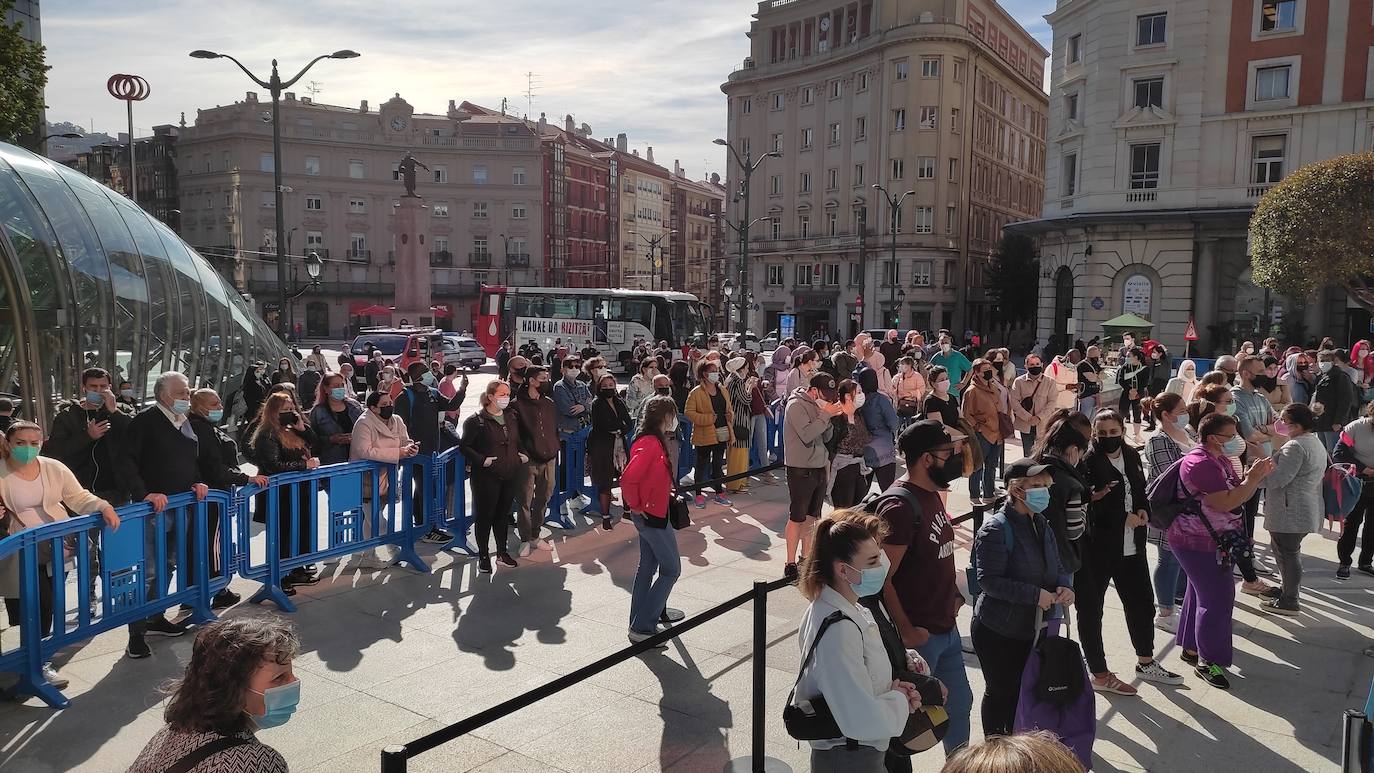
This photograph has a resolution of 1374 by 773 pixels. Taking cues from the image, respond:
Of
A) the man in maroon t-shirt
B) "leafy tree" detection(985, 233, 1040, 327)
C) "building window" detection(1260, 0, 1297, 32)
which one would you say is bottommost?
the man in maroon t-shirt

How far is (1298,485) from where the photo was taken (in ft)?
24.0

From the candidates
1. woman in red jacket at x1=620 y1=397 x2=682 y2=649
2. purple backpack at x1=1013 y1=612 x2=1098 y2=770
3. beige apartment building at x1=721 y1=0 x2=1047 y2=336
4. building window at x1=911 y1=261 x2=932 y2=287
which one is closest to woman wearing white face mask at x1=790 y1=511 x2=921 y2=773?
purple backpack at x1=1013 y1=612 x2=1098 y2=770

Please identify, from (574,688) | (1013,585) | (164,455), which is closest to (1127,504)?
(1013,585)

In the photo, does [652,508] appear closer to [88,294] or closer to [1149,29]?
[88,294]

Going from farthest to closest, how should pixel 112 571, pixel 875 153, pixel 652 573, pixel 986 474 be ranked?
pixel 875 153 → pixel 986 474 → pixel 652 573 → pixel 112 571

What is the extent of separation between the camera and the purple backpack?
4.27 m

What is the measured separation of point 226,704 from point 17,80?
2291cm

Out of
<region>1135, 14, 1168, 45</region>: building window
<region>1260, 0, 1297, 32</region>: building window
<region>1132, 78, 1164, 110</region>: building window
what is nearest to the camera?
<region>1260, 0, 1297, 32</region>: building window

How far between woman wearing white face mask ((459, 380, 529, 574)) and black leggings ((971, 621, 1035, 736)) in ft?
16.9

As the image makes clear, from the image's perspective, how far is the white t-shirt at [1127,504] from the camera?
592 cm

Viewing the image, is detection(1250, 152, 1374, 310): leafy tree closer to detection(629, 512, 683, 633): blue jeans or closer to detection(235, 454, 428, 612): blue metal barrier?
detection(629, 512, 683, 633): blue jeans

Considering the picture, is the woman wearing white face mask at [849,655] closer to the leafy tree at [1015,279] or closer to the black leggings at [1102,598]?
the black leggings at [1102,598]

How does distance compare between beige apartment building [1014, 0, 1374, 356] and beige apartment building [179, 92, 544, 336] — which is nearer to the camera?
beige apartment building [1014, 0, 1374, 356]

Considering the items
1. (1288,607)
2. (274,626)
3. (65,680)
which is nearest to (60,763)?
(65,680)
